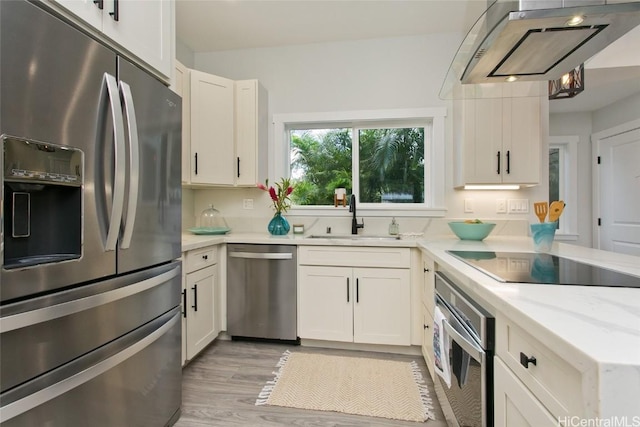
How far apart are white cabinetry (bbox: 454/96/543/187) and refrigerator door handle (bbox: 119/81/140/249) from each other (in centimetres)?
224

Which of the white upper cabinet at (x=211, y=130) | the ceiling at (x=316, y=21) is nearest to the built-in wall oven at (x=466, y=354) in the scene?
the white upper cabinet at (x=211, y=130)

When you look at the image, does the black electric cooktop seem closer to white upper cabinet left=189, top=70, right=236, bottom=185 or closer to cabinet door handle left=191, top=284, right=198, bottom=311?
cabinet door handle left=191, top=284, right=198, bottom=311

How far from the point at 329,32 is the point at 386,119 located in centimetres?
94

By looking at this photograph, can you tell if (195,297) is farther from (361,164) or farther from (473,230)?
(473,230)

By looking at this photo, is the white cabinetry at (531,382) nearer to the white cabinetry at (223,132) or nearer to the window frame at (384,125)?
the window frame at (384,125)

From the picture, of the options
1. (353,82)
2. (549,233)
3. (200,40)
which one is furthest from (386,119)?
(200,40)

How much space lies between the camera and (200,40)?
286 cm

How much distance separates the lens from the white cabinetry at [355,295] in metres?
2.25

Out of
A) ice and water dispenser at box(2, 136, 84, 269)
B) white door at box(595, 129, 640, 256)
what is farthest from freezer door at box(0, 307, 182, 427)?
white door at box(595, 129, 640, 256)

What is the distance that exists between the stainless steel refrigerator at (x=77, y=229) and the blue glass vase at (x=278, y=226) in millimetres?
1353

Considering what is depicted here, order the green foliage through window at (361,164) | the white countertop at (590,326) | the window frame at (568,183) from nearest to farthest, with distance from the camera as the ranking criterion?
the white countertop at (590,326) → the green foliage through window at (361,164) → the window frame at (568,183)

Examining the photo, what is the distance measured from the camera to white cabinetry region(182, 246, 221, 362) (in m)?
2.00

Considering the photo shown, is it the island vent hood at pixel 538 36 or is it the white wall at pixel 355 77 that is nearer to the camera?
the island vent hood at pixel 538 36

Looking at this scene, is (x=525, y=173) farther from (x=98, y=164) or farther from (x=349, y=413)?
(x=98, y=164)
